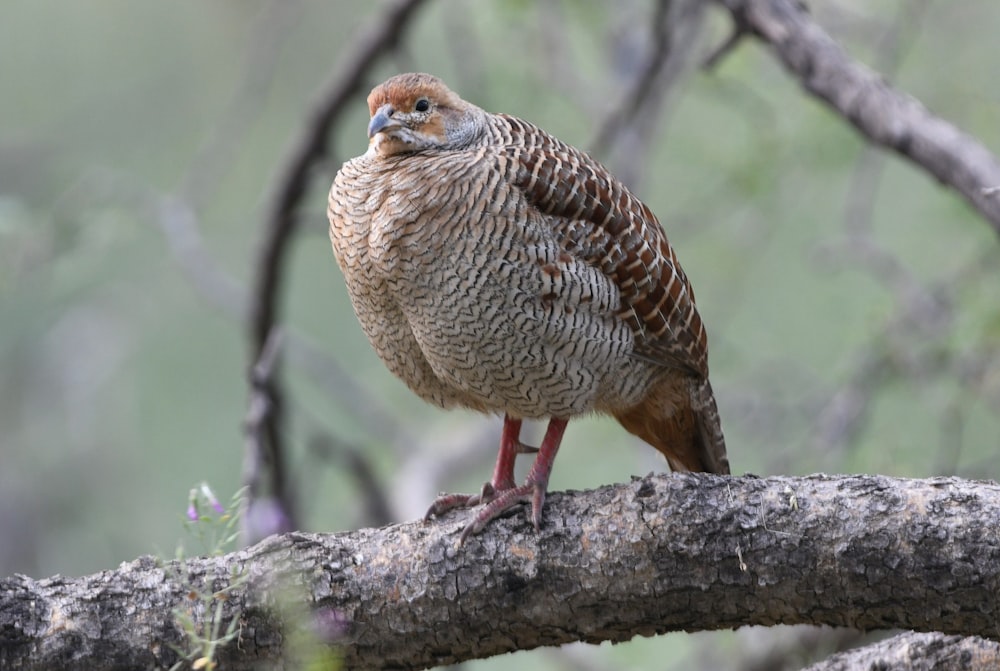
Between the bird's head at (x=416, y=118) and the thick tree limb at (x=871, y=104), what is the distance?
4.10 ft

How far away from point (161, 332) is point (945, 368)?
760 cm

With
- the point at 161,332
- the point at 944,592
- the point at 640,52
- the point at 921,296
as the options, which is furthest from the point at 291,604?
the point at 161,332

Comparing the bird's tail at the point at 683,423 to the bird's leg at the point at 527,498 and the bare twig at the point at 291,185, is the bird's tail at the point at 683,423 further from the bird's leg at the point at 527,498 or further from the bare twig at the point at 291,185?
the bare twig at the point at 291,185

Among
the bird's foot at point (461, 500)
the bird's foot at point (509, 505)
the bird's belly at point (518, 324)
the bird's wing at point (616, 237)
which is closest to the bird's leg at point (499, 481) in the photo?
the bird's foot at point (461, 500)

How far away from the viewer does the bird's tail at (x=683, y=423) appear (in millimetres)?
3873

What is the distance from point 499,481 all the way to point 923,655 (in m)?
1.38

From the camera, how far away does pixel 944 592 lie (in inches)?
105

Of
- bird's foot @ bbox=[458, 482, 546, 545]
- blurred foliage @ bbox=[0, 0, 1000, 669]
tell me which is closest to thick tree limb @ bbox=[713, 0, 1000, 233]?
blurred foliage @ bbox=[0, 0, 1000, 669]

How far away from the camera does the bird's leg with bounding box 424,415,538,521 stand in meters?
3.45

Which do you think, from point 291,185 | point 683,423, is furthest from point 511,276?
point 291,185

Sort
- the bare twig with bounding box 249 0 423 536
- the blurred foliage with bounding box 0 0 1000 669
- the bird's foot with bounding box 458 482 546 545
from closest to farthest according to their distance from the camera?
the bird's foot with bounding box 458 482 546 545, the bare twig with bounding box 249 0 423 536, the blurred foliage with bounding box 0 0 1000 669

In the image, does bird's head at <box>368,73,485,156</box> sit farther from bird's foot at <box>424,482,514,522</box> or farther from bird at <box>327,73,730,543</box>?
bird's foot at <box>424,482,514,522</box>

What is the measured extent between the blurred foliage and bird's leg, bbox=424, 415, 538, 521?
59.5 inches

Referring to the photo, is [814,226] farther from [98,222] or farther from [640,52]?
[98,222]
